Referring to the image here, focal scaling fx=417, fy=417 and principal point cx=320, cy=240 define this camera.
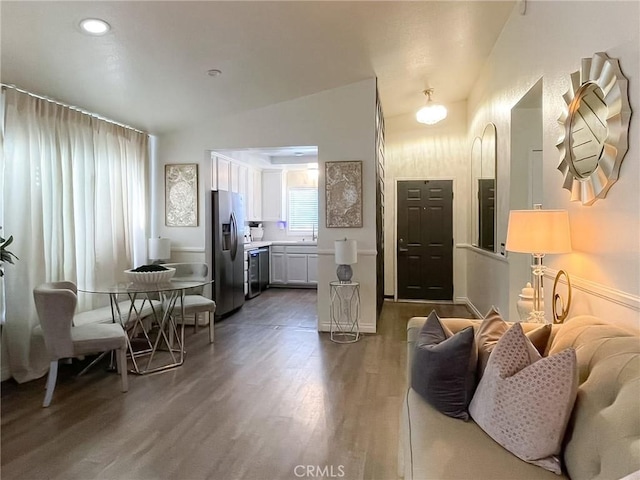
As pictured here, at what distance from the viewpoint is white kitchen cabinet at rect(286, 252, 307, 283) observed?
782cm

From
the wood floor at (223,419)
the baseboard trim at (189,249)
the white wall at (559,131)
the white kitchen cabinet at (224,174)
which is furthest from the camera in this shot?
the white kitchen cabinet at (224,174)

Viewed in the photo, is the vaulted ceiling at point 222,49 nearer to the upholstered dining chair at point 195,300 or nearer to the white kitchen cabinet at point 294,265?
the upholstered dining chair at point 195,300

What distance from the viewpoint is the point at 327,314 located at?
4871 millimetres

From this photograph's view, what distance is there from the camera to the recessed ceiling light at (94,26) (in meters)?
2.73

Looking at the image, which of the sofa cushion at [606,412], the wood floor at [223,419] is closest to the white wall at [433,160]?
the wood floor at [223,419]

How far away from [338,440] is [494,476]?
1234 millimetres

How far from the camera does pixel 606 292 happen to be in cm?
208

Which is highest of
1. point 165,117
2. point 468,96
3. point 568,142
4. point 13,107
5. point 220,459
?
point 468,96

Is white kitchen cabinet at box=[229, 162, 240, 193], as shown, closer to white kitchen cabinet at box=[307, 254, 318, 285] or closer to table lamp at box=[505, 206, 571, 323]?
white kitchen cabinet at box=[307, 254, 318, 285]

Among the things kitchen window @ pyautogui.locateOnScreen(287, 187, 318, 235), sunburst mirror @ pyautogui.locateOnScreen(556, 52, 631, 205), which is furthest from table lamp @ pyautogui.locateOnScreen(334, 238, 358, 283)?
kitchen window @ pyautogui.locateOnScreen(287, 187, 318, 235)

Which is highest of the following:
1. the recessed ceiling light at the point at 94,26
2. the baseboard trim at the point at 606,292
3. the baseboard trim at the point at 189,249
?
the recessed ceiling light at the point at 94,26

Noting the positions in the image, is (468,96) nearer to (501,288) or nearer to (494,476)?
(501,288)

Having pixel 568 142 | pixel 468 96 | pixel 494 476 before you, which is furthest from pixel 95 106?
pixel 468 96

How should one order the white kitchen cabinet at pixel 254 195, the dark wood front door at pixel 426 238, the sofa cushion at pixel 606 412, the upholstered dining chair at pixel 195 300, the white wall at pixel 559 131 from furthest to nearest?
the white kitchen cabinet at pixel 254 195 → the dark wood front door at pixel 426 238 → the upholstered dining chair at pixel 195 300 → the white wall at pixel 559 131 → the sofa cushion at pixel 606 412
